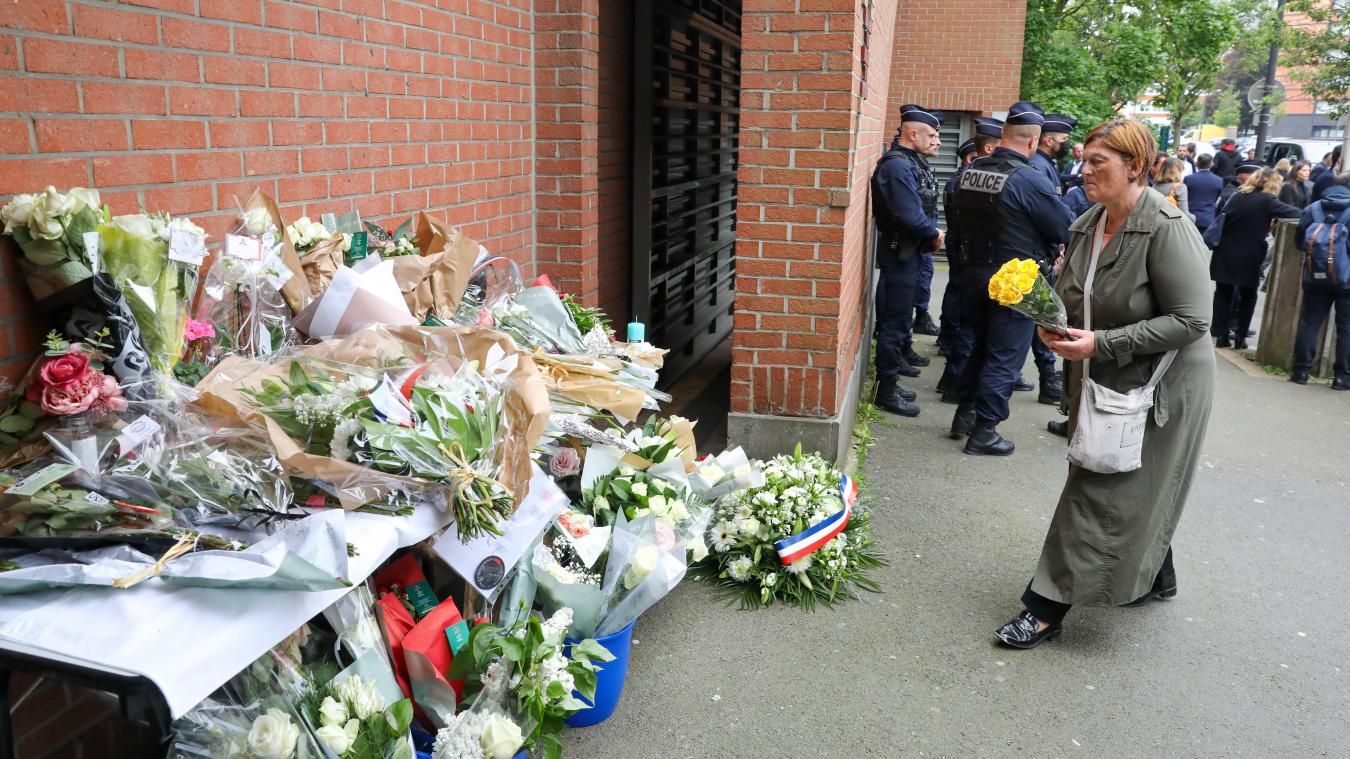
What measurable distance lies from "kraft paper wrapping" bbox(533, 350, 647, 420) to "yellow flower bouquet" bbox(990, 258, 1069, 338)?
137 cm

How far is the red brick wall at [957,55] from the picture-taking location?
13.7m

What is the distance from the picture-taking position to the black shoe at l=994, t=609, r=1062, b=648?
3918mm

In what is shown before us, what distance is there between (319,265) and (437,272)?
1.51 feet

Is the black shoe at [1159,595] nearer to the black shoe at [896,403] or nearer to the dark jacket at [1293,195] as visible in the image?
the black shoe at [896,403]

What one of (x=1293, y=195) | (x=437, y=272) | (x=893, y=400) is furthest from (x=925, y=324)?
(x=437, y=272)

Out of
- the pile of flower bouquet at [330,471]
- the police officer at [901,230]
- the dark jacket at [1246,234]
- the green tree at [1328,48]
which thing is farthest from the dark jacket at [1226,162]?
the pile of flower bouquet at [330,471]

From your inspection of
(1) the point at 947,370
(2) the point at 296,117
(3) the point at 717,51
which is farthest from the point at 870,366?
(2) the point at 296,117

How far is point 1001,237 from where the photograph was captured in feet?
20.9

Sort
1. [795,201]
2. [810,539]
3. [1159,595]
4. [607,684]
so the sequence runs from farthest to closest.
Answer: [795,201], [1159,595], [810,539], [607,684]

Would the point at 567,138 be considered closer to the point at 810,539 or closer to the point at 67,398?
the point at 810,539

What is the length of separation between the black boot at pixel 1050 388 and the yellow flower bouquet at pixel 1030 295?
14.2 feet

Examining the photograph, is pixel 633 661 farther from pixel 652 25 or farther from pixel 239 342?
pixel 652 25

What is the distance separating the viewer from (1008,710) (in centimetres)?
353

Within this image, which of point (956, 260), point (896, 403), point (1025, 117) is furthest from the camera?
point (956, 260)
